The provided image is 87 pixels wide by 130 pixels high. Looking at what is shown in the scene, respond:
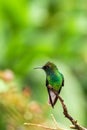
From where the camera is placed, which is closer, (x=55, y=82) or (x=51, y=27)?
(x=55, y=82)

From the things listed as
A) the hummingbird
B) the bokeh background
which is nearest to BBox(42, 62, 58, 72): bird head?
the hummingbird

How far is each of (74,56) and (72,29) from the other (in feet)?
1.66

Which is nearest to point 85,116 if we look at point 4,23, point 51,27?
point 4,23

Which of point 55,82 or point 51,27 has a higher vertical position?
point 55,82

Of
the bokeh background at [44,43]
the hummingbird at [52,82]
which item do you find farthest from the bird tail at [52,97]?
the bokeh background at [44,43]

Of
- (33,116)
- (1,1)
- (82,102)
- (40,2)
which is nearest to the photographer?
(33,116)

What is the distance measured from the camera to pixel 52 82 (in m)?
1.01

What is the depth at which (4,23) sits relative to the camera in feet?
17.8

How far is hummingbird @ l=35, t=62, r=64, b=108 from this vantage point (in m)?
1.00

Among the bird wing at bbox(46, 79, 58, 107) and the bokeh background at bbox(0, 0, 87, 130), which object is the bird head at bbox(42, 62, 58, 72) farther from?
the bokeh background at bbox(0, 0, 87, 130)

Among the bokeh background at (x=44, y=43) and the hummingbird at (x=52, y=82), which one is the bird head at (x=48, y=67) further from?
Result: the bokeh background at (x=44, y=43)

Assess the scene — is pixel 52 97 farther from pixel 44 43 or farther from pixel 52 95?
pixel 44 43

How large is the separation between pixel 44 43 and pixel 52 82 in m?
4.18

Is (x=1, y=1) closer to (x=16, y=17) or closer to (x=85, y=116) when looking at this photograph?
(x=16, y=17)
